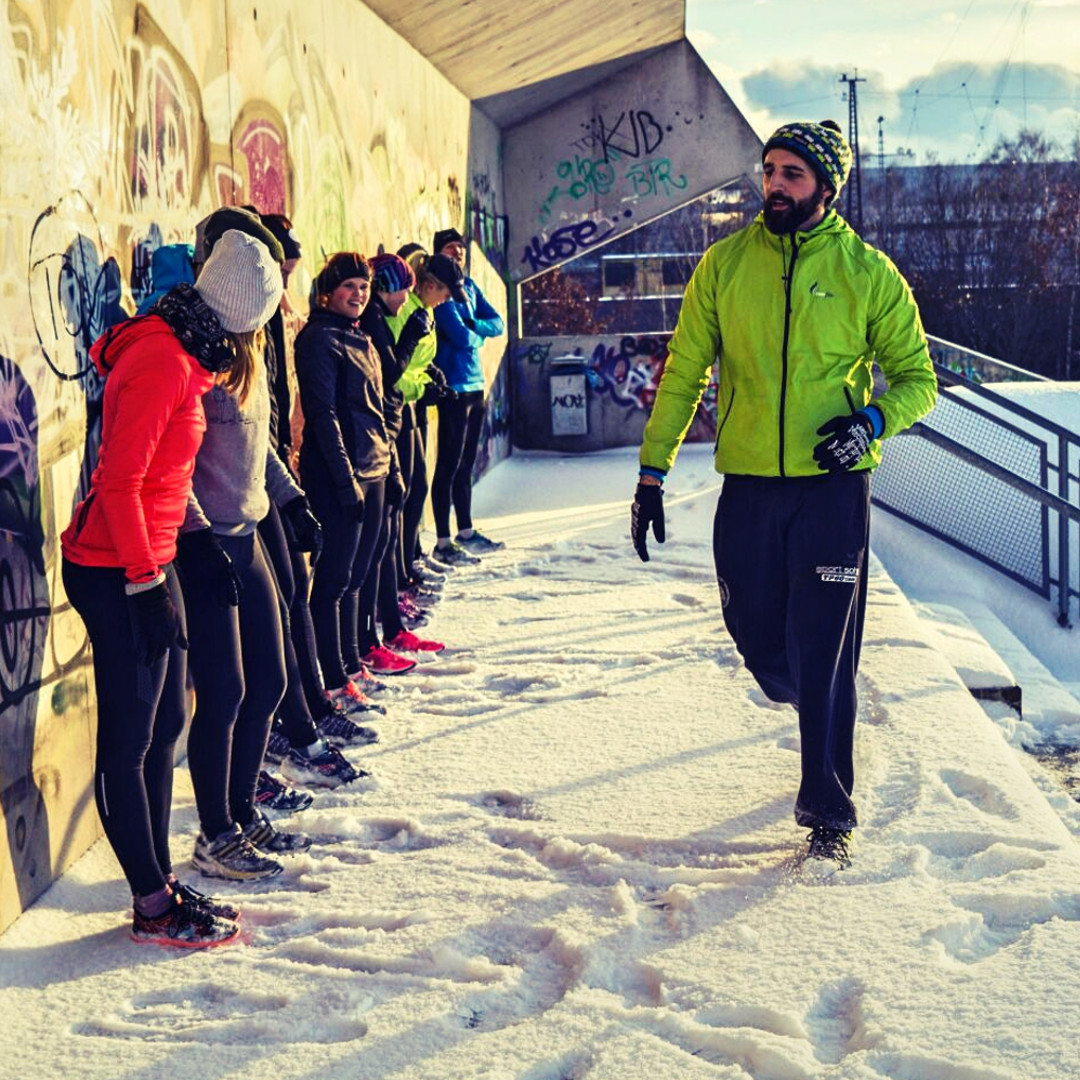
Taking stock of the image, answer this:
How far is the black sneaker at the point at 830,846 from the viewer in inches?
154

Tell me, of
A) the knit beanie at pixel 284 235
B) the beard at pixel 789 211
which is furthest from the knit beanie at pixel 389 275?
the beard at pixel 789 211

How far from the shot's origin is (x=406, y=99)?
9.77m

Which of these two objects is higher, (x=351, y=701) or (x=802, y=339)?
(x=802, y=339)

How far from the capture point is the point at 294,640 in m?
4.99

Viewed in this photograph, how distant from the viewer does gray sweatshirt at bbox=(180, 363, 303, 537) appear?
12.2 ft

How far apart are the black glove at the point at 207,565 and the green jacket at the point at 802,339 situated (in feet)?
4.59

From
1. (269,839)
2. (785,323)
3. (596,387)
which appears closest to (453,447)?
(269,839)

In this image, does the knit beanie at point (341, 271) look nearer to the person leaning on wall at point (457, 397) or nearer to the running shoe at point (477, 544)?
the person leaning on wall at point (457, 397)

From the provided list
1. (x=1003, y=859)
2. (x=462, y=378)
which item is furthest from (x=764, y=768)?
(x=462, y=378)

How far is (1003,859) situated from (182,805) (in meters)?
2.46

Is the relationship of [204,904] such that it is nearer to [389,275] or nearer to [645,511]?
[645,511]

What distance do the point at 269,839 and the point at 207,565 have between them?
38.2 inches

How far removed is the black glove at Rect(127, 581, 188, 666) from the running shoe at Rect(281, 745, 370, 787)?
1.52 metres

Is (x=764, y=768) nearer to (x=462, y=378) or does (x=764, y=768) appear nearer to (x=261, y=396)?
(x=261, y=396)
